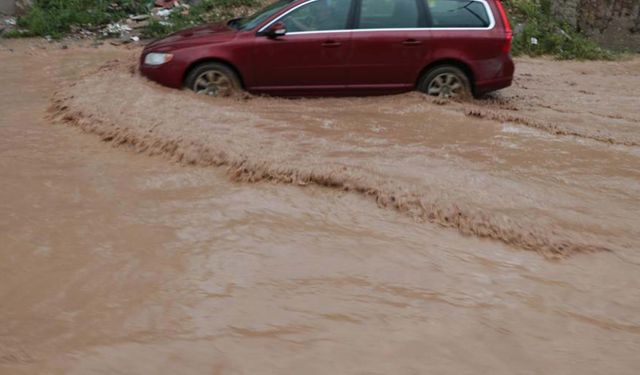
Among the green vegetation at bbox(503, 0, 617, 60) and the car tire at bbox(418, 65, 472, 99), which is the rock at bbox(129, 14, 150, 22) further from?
the green vegetation at bbox(503, 0, 617, 60)

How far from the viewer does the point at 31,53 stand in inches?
385

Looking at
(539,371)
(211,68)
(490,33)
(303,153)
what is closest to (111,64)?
(211,68)

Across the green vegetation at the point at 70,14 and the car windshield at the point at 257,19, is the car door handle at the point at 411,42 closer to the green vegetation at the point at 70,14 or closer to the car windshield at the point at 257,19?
the car windshield at the point at 257,19

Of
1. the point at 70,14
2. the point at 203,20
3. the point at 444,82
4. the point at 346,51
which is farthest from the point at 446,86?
the point at 70,14

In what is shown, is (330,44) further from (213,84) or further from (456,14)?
(456,14)

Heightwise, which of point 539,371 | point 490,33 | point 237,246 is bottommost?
point 539,371

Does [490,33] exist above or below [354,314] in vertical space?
above

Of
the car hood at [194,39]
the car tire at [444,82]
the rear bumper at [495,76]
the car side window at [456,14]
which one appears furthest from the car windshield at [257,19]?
the rear bumper at [495,76]

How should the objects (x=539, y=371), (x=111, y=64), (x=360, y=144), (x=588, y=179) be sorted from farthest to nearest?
(x=111, y=64) < (x=360, y=144) < (x=588, y=179) < (x=539, y=371)

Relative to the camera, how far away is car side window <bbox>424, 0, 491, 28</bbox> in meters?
7.34

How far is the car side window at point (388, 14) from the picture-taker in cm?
719

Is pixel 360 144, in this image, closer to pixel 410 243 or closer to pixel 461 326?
pixel 410 243

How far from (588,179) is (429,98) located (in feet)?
7.90

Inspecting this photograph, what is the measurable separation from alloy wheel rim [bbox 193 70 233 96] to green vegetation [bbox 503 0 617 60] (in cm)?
752
